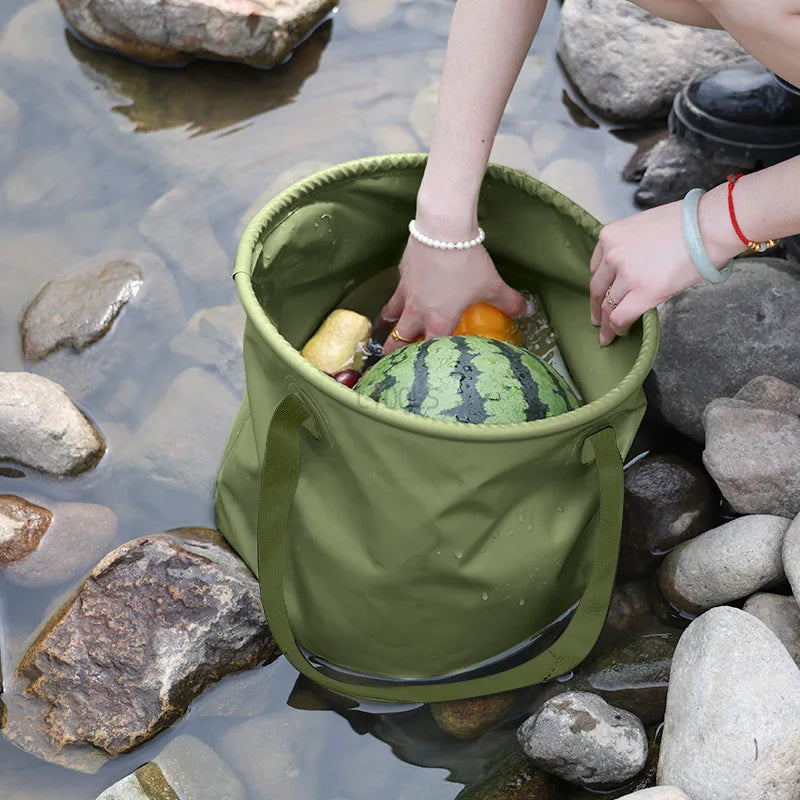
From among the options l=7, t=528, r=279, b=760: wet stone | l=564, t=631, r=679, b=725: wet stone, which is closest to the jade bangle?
l=564, t=631, r=679, b=725: wet stone

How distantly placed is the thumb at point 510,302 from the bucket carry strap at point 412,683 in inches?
26.3

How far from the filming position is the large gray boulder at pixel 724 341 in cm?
258

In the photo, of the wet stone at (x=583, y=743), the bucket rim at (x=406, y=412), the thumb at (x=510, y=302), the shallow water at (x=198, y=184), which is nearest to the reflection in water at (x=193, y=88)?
the shallow water at (x=198, y=184)

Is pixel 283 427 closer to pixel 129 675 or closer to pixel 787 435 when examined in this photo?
pixel 129 675

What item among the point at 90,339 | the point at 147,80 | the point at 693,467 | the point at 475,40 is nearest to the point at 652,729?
the point at 693,467

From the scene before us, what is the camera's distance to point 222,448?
2725 millimetres

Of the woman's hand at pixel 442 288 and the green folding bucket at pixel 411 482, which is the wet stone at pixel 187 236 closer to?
the green folding bucket at pixel 411 482

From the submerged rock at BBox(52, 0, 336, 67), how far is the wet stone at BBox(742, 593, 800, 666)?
8.29 feet

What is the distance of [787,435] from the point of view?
7.83 ft

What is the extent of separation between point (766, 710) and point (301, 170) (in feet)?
7.34

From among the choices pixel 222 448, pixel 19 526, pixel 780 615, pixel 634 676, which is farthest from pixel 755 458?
pixel 19 526

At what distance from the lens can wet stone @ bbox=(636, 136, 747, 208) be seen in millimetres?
3119

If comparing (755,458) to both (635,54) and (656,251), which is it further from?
(635,54)

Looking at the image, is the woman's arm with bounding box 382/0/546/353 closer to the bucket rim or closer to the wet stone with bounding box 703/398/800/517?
the bucket rim
